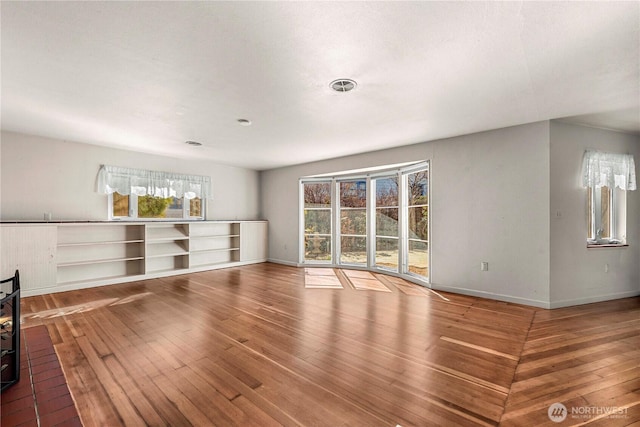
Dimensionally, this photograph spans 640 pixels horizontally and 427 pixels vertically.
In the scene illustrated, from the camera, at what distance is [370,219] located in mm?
6004

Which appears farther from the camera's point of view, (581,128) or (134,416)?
(581,128)

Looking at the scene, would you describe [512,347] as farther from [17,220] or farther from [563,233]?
[17,220]

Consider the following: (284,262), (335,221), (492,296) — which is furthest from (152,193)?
(492,296)

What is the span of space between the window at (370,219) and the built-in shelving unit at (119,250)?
158 centimetres

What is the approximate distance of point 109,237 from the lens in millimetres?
5148

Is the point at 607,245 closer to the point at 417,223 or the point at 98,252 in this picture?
the point at 417,223

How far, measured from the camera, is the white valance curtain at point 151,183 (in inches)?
201

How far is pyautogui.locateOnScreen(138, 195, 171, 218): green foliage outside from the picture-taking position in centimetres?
564

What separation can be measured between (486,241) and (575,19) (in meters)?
2.95

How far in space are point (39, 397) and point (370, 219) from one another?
17.0ft

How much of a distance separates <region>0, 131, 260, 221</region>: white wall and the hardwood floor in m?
1.52

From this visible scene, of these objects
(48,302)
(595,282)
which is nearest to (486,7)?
(595,282)

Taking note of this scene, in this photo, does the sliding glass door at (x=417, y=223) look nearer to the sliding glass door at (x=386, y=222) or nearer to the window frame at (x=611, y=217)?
the sliding glass door at (x=386, y=222)

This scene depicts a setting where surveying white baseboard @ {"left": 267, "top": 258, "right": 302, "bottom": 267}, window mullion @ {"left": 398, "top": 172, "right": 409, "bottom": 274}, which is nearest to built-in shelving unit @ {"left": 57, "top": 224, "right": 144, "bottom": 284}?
white baseboard @ {"left": 267, "top": 258, "right": 302, "bottom": 267}
